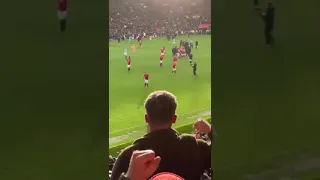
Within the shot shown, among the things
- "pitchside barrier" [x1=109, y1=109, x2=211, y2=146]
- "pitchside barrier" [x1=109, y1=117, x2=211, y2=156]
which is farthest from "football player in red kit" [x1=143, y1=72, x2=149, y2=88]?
"pitchside barrier" [x1=109, y1=117, x2=211, y2=156]

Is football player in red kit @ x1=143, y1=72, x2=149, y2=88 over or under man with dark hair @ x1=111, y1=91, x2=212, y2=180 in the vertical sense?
over

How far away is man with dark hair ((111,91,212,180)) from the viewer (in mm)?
2807

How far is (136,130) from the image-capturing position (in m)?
2.82
